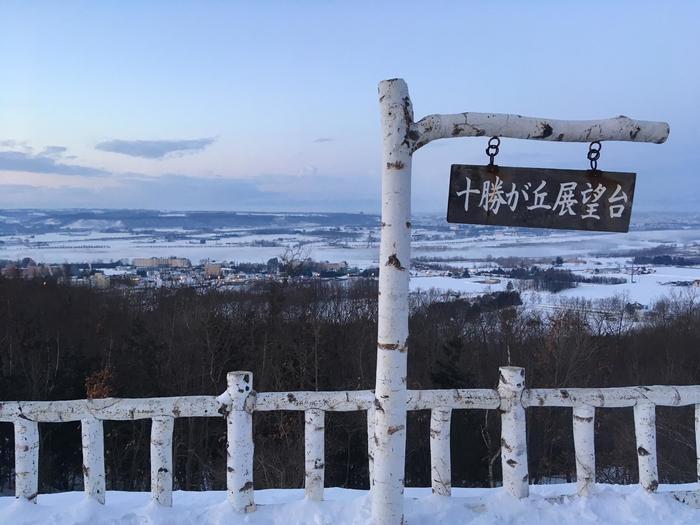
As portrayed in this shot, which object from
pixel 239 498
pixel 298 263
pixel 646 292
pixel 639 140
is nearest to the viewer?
pixel 639 140

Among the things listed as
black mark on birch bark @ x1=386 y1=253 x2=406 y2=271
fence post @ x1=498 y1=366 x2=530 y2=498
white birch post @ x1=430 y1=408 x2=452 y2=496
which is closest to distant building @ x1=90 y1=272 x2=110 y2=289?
white birch post @ x1=430 y1=408 x2=452 y2=496

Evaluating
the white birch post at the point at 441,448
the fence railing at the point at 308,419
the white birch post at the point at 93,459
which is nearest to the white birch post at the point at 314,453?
the fence railing at the point at 308,419

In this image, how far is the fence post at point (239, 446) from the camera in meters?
3.75

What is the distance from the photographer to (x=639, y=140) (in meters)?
3.54

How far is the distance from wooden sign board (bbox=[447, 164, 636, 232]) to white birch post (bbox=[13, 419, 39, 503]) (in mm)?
3268

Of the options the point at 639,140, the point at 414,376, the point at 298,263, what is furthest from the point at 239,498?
the point at 298,263

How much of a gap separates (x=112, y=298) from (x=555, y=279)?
Answer: 4872cm

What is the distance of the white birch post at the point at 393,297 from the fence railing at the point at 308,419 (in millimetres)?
313

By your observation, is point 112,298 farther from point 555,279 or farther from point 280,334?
point 555,279

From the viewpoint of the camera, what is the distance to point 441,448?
157 inches

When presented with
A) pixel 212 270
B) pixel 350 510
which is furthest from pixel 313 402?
pixel 212 270

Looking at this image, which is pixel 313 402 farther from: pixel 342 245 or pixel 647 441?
pixel 342 245

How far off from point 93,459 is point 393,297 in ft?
7.89

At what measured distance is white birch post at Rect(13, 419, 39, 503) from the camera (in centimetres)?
377
